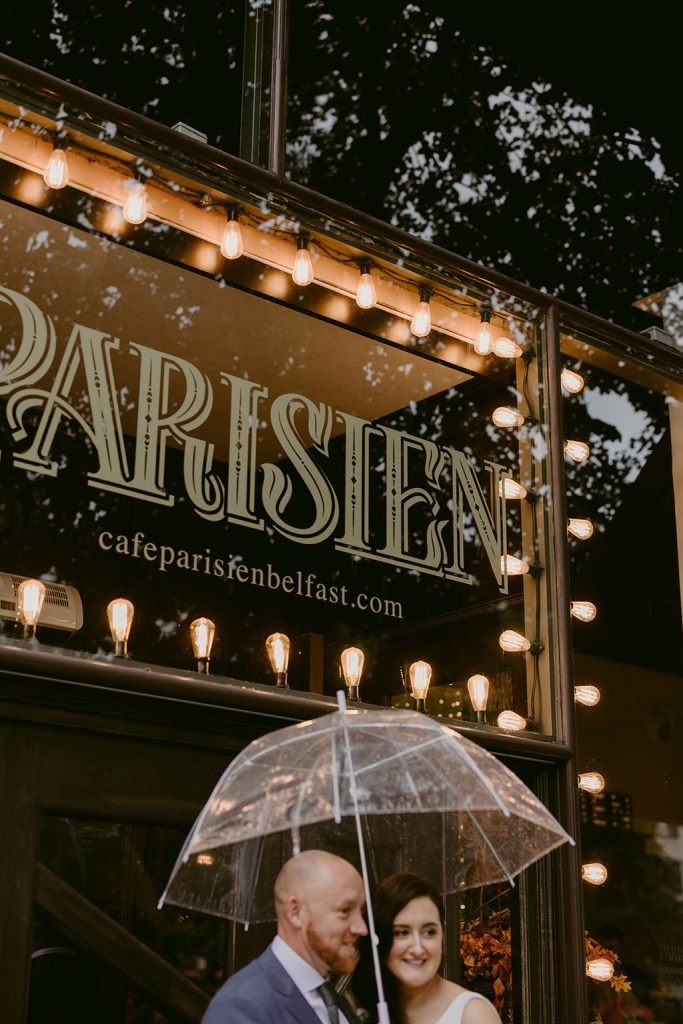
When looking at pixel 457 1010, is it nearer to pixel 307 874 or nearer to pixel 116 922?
pixel 307 874

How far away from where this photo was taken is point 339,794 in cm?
296

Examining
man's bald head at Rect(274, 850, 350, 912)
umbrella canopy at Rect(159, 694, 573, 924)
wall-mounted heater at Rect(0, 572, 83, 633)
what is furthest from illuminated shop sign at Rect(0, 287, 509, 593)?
man's bald head at Rect(274, 850, 350, 912)

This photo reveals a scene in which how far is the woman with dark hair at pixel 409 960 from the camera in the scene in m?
3.32

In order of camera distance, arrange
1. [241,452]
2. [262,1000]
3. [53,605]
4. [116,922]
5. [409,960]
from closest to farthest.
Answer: [262,1000], [409,960], [116,922], [53,605], [241,452]

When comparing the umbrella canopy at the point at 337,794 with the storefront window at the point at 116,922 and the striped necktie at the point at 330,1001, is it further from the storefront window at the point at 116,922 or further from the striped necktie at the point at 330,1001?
the storefront window at the point at 116,922

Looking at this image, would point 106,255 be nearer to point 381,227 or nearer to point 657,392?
point 381,227

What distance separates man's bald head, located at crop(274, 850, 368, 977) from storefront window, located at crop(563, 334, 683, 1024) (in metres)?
2.66

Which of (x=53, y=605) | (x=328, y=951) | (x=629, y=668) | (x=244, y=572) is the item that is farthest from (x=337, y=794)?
(x=629, y=668)

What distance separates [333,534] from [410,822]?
143cm

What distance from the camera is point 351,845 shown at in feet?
13.1

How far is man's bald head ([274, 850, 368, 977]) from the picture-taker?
2.95m

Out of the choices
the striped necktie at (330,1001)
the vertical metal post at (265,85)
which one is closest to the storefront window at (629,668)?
the vertical metal post at (265,85)

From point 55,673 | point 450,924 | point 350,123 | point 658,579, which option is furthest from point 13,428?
point 658,579

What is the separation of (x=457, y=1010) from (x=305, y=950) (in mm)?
688
